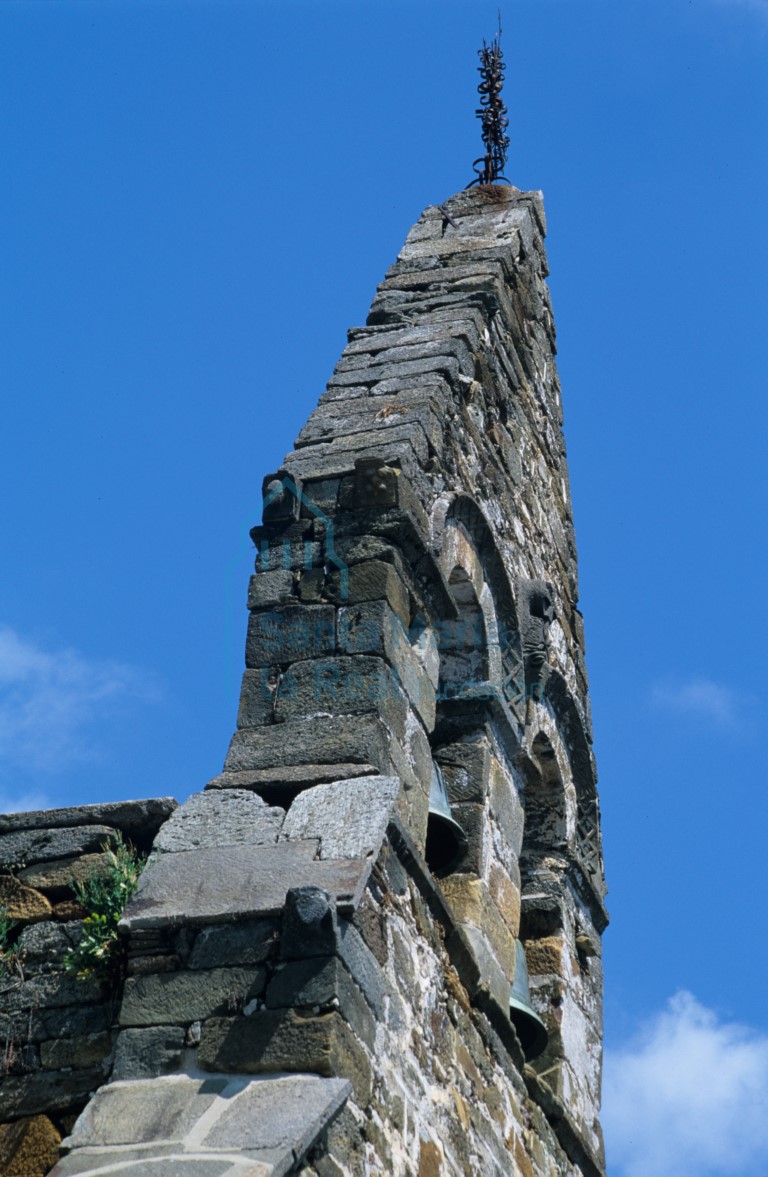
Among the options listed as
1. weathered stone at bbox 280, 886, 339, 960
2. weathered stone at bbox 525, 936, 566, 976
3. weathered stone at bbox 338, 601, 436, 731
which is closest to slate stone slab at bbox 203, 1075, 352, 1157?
weathered stone at bbox 280, 886, 339, 960

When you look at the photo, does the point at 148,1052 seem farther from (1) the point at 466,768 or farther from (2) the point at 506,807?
(2) the point at 506,807

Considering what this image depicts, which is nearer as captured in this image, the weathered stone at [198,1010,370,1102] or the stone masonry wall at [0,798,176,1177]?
the weathered stone at [198,1010,370,1102]

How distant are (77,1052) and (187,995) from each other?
Result: 437 millimetres

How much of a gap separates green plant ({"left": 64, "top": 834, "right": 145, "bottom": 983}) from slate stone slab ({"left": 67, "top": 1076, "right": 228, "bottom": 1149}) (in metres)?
0.52

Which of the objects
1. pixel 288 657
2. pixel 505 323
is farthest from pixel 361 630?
pixel 505 323

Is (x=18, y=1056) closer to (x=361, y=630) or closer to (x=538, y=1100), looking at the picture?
(x=361, y=630)

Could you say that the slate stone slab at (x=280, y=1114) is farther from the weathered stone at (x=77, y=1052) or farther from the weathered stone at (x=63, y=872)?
the weathered stone at (x=63, y=872)

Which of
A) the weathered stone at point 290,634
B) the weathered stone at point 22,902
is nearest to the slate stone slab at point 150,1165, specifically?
the weathered stone at point 22,902

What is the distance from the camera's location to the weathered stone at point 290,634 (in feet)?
19.8

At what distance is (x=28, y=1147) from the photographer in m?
4.89

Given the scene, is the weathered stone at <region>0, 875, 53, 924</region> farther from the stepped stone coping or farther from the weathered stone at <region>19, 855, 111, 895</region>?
the stepped stone coping

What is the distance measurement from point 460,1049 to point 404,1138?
746 mm

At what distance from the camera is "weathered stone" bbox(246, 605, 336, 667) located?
604 cm

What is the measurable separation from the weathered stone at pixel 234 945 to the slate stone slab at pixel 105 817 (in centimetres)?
72
